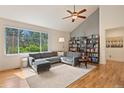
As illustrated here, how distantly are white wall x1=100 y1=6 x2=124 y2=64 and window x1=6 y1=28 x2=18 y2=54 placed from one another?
4923 millimetres

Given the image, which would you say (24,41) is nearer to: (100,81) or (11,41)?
(11,41)

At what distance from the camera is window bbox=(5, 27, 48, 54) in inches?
206

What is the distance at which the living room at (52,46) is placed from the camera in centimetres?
393

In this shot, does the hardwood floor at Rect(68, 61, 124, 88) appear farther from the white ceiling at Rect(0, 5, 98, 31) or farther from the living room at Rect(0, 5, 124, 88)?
the white ceiling at Rect(0, 5, 98, 31)

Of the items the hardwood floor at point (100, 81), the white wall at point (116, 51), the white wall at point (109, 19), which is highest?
the white wall at point (109, 19)

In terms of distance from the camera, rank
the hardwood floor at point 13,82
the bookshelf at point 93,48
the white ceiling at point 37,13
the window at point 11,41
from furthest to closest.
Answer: the bookshelf at point 93,48, the window at point 11,41, the white ceiling at point 37,13, the hardwood floor at point 13,82

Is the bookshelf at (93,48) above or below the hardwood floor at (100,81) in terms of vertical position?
above

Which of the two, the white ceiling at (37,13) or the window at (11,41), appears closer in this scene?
the white ceiling at (37,13)

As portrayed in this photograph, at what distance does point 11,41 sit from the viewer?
530cm

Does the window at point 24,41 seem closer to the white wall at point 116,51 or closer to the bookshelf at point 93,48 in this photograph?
the bookshelf at point 93,48

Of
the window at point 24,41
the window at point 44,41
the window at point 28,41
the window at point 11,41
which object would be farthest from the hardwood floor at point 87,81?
the window at point 44,41

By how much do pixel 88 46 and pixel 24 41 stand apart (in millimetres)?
4209
